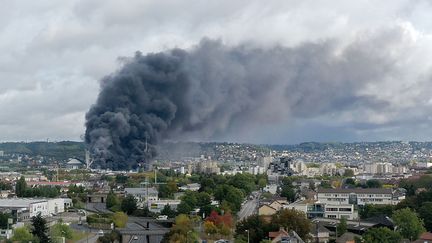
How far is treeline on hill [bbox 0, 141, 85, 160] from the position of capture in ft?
469

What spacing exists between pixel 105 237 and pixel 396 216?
11735 millimetres

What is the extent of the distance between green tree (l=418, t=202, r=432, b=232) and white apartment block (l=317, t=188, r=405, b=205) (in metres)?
17.3

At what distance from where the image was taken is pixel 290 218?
1158 inches

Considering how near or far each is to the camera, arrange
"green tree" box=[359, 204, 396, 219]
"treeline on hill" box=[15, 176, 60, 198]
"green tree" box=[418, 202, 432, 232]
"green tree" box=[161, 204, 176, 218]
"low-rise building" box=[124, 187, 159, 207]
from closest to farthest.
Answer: "green tree" box=[418, 202, 432, 232] < "green tree" box=[359, 204, 396, 219] < "green tree" box=[161, 204, 176, 218] < "low-rise building" box=[124, 187, 159, 207] < "treeline on hill" box=[15, 176, 60, 198]

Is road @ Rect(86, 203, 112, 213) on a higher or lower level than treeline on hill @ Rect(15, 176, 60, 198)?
lower

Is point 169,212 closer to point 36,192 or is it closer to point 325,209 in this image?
point 325,209

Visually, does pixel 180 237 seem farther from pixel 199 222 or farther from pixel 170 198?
pixel 170 198

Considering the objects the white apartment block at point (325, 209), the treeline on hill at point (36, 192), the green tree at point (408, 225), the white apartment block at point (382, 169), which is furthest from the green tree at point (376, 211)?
the white apartment block at point (382, 169)

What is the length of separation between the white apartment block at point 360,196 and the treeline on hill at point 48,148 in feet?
287

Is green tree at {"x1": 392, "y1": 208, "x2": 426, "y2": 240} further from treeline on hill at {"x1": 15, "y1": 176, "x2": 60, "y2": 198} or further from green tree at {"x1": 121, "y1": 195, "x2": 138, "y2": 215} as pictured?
treeline on hill at {"x1": 15, "y1": 176, "x2": 60, "y2": 198}

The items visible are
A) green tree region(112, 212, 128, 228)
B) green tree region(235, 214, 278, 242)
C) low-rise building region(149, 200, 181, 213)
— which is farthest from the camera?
low-rise building region(149, 200, 181, 213)

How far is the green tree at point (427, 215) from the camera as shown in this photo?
108 ft

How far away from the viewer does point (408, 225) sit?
96.9 feet

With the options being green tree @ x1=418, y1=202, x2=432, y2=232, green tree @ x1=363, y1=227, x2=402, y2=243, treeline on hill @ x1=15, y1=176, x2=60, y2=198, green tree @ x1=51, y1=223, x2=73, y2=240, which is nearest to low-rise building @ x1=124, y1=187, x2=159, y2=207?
treeline on hill @ x1=15, y1=176, x2=60, y2=198
